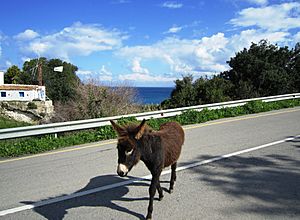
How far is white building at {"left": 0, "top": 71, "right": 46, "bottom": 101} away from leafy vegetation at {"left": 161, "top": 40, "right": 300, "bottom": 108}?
1335 inches

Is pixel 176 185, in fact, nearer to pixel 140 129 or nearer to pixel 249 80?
pixel 140 129

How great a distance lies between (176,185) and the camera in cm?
564

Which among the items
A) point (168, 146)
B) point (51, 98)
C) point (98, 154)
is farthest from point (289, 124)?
point (51, 98)

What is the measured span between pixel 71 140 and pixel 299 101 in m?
16.3

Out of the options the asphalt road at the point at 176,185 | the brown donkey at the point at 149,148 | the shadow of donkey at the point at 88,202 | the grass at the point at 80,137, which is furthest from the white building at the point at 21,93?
the brown donkey at the point at 149,148

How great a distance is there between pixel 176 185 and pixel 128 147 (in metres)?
2.23

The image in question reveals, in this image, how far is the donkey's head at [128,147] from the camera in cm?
373

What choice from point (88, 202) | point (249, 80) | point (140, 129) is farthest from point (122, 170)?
point (249, 80)

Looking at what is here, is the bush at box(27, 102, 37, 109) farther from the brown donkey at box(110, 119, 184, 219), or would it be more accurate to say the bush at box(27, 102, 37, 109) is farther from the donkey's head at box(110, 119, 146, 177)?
the donkey's head at box(110, 119, 146, 177)

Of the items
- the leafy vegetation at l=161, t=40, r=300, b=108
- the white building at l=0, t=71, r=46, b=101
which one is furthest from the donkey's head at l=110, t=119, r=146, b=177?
the white building at l=0, t=71, r=46, b=101

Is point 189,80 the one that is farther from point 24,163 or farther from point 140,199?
point 140,199

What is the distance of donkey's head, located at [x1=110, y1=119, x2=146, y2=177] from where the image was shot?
373 cm

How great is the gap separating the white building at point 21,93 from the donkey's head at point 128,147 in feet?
171

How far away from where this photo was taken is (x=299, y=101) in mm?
20016
